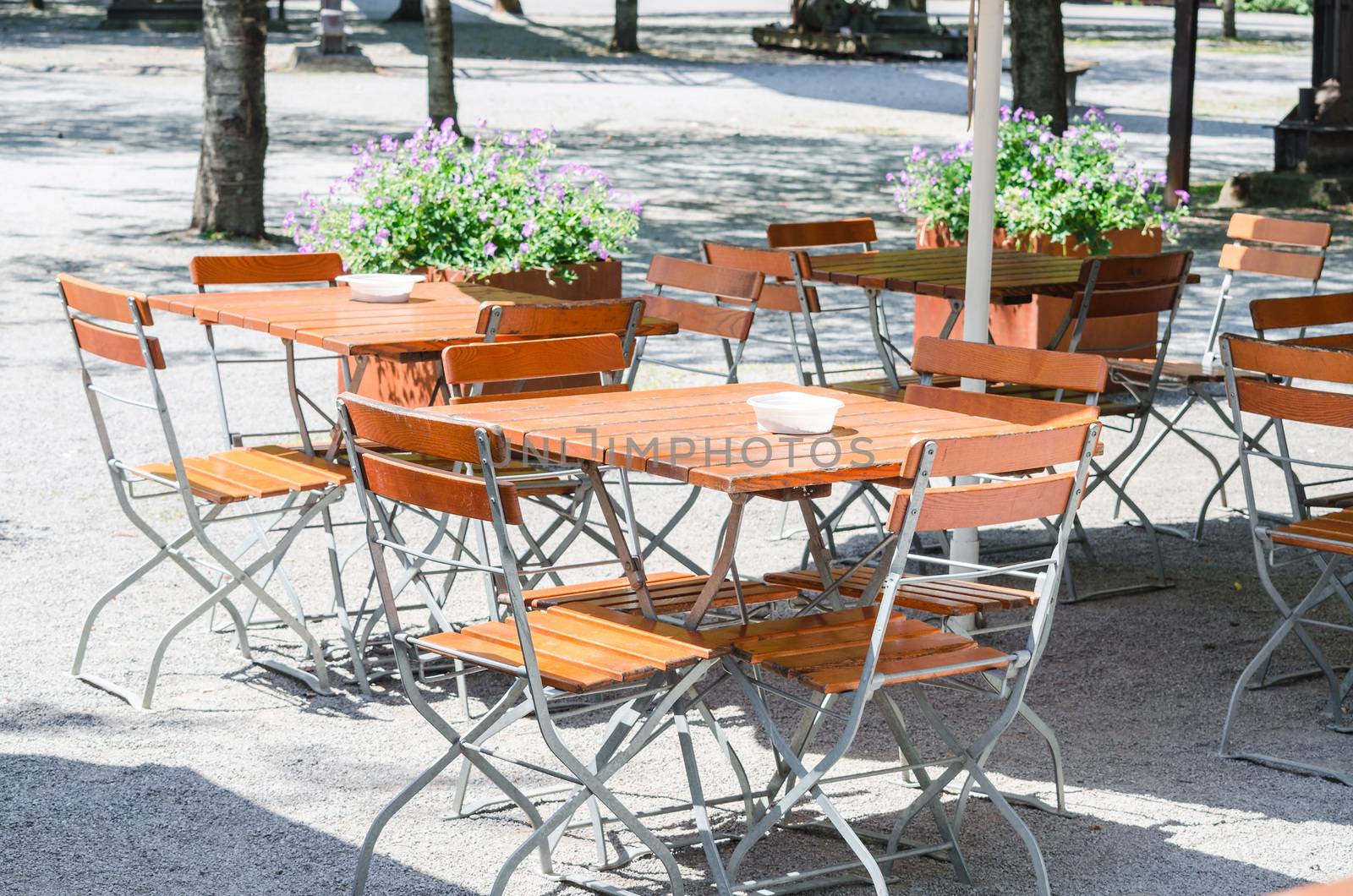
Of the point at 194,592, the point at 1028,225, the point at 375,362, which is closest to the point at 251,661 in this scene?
the point at 194,592

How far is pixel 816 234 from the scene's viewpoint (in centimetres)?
746

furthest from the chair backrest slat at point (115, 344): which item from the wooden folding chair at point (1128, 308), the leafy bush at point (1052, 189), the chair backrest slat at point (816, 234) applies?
the leafy bush at point (1052, 189)

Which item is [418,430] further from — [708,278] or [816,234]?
[816,234]

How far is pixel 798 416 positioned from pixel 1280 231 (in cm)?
457

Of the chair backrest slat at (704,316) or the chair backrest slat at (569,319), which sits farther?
the chair backrest slat at (704,316)

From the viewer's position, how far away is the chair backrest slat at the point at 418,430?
3.29 metres

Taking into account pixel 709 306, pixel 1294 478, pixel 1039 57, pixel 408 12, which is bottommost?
pixel 1294 478

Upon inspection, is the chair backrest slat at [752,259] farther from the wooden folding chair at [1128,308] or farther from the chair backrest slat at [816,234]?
the wooden folding chair at [1128,308]

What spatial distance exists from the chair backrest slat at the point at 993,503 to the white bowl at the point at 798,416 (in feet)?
1.40

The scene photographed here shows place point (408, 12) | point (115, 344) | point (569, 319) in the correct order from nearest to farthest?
point (115, 344) → point (569, 319) → point (408, 12)

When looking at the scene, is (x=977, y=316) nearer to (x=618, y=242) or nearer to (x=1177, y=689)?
(x=1177, y=689)

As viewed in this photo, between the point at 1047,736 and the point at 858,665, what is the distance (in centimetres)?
64

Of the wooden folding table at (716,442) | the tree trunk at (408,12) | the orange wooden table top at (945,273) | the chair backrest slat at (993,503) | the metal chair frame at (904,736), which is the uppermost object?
the tree trunk at (408,12)

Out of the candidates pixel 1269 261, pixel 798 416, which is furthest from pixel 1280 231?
pixel 798 416
